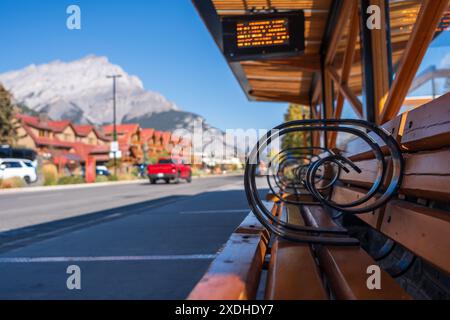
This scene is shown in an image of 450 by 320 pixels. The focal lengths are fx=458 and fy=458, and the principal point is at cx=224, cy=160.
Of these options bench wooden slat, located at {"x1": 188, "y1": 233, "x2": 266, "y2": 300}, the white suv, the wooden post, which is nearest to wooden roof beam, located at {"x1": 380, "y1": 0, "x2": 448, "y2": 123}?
the wooden post

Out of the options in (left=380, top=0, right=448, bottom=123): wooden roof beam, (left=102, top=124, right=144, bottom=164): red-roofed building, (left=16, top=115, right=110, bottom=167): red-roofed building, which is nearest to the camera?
(left=380, top=0, right=448, bottom=123): wooden roof beam

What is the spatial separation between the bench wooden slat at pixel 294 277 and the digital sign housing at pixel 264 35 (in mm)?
5070

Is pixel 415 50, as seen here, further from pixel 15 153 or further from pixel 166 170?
pixel 15 153

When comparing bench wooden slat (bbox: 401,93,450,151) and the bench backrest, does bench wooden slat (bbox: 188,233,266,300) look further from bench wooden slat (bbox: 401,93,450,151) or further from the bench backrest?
bench wooden slat (bbox: 401,93,450,151)

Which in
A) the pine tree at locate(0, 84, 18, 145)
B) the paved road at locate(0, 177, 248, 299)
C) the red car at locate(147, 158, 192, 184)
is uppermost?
the pine tree at locate(0, 84, 18, 145)

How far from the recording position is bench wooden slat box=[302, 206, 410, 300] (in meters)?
1.41

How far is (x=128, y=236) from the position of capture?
6148mm

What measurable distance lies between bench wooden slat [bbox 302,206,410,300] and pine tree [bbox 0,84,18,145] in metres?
54.0

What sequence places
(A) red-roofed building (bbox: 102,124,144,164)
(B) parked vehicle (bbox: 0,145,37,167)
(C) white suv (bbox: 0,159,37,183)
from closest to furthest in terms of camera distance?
(C) white suv (bbox: 0,159,37,183) → (B) parked vehicle (bbox: 0,145,37,167) → (A) red-roofed building (bbox: 102,124,144,164)

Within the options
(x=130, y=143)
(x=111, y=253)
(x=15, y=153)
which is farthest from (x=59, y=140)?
(x=111, y=253)

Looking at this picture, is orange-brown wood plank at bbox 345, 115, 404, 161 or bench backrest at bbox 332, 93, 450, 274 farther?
orange-brown wood plank at bbox 345, 115, 404, 161

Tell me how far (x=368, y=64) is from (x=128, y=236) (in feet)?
12.2

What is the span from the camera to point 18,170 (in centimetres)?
3009

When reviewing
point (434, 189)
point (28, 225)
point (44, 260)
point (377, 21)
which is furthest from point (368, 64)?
point (28, 225)
